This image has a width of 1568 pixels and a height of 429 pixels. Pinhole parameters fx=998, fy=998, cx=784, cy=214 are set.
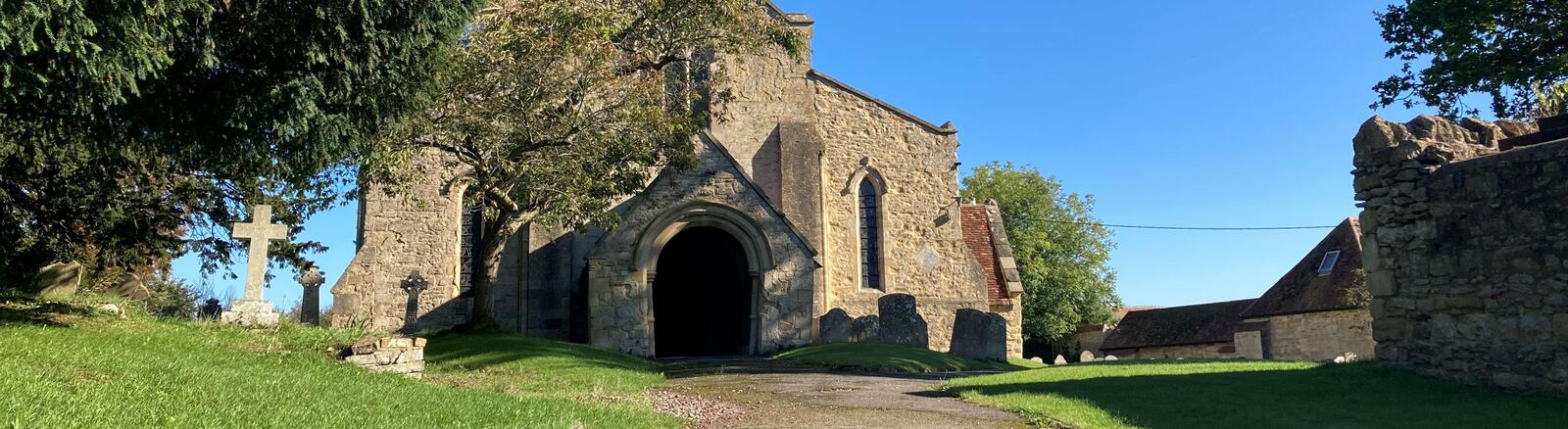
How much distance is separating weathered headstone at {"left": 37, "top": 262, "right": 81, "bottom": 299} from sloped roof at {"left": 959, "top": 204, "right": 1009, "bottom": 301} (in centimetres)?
2141

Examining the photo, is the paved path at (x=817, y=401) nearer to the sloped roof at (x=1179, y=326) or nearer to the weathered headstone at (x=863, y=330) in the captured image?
the weathered headstone at (x=863, y=330)

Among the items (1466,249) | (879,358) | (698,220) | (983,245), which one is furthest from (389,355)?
(983,245)

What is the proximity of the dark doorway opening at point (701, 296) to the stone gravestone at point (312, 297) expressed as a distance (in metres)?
8.13

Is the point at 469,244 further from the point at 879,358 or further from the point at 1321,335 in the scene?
the point at 1321,335

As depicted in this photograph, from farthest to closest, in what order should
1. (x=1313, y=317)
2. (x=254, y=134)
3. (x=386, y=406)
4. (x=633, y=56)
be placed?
(x=1313, y=317)
(x=633, y=56)
(x=254, y=134)
(x=386, y=406)

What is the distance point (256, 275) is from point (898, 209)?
56.0 ft

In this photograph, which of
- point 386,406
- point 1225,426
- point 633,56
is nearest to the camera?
point 386,406

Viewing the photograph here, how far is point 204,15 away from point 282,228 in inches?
318

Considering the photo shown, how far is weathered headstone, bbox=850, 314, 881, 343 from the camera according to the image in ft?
71.9

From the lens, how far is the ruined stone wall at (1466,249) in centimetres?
1209

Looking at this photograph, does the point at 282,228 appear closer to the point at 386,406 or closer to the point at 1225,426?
the point at 386,406

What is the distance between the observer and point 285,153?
38.8ft

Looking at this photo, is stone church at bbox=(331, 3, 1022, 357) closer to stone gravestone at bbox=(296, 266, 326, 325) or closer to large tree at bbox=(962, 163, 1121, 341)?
stone gravestone at bbox=(296, 266, 326, 325)

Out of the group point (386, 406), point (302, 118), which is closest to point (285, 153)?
point (302, 118)
